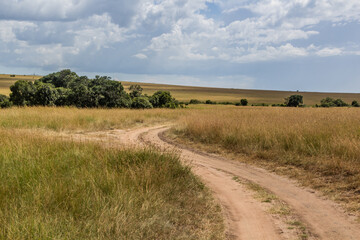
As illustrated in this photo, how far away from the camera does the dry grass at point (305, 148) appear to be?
26.2 feet

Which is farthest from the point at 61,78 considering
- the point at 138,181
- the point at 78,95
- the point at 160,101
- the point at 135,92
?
the point at 138,181

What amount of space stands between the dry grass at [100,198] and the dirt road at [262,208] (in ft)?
1.35

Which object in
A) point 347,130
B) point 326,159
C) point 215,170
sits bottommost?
point 215,170

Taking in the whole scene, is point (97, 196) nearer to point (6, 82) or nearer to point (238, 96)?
point (238, 96)

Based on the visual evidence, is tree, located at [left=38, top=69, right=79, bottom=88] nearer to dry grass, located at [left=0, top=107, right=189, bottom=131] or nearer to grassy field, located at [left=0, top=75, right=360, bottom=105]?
dry grass, located at [left=0, top=107, right=189, bottom=131]

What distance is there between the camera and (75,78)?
51750mm

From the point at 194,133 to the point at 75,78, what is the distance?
40214 mm

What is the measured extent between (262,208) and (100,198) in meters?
3.29

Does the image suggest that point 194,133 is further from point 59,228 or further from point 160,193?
point 59,228

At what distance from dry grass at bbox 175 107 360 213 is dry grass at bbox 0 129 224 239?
342cm

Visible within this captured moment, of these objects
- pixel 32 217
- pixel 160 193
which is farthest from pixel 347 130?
pixel 32 217

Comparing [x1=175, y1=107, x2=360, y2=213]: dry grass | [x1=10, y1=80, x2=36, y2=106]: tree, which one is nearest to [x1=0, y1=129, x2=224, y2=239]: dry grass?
[x1=175, y1=107, x2=360, y2=213]: dry grass

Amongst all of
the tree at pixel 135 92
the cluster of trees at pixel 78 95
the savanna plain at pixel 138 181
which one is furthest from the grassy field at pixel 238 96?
the savanna plain at pixel 138 181

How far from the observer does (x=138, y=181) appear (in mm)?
6195
